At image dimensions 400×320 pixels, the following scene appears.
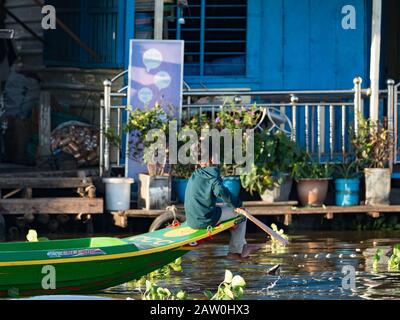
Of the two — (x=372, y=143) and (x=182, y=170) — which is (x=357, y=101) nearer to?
(x=372, y=143)

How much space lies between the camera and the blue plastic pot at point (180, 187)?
48.7ft

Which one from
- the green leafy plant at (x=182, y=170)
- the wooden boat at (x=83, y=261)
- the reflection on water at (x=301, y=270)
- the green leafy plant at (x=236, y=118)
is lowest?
the reflection on water at (x=301, y=270)

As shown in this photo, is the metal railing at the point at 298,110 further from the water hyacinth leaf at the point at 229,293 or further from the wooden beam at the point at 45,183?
the water hyacinth leaf at the point at 229,293

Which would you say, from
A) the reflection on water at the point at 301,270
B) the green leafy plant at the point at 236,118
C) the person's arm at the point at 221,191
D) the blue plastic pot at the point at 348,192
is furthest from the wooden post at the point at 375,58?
the person's arm at the point at 221,191

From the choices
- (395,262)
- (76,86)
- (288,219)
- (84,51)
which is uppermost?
(84,51)

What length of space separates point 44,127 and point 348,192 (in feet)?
14.9

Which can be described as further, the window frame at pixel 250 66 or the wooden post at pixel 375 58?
the window frame at pixel 250 66

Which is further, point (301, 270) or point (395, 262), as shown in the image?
point (301, 270)

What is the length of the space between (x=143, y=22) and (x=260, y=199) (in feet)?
11.4

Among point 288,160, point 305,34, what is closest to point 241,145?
point 288,160

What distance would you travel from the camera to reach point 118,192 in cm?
1470

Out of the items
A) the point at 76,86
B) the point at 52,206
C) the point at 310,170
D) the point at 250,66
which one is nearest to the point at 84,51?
the point at 76,86

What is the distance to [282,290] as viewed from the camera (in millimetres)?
10680
